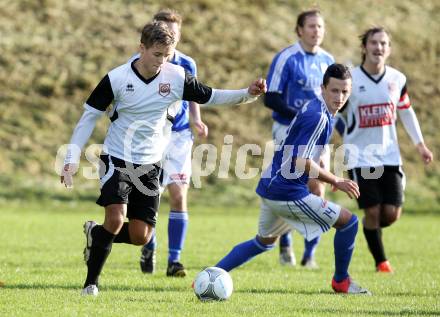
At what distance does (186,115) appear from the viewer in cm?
906

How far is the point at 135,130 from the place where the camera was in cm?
710

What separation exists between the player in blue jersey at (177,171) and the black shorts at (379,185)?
5.86 feet

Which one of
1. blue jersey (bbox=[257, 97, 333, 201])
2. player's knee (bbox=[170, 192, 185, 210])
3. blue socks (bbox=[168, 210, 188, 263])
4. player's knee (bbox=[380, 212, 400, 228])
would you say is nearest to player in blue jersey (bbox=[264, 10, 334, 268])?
player's knee (bbox=[380, 212, 400, 228])

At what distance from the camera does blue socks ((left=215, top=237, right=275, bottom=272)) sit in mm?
7555

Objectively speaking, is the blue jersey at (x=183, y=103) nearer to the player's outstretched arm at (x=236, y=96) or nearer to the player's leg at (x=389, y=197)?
the player's outstretched arm at (x=236, y=96)

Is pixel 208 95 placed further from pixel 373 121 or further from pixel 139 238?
pixel 373 121

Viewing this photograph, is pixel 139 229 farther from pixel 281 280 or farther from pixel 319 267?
pixel 319 267

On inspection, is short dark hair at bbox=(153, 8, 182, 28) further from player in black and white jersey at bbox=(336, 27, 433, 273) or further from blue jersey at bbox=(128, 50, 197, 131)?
player in black and white jersey at bbox=(336, 27, 433, 273)

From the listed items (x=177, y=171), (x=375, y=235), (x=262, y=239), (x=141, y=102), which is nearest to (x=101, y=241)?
(x=141, y=102)

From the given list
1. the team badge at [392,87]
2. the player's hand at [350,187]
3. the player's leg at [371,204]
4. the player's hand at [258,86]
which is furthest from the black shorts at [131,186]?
the team badge at [392,87]

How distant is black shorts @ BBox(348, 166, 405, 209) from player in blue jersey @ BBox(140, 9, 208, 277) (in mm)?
1786

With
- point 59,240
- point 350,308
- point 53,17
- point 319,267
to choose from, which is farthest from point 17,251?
point 53,17

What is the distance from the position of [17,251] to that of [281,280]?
3825 millimetres

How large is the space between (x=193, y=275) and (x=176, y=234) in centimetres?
43
